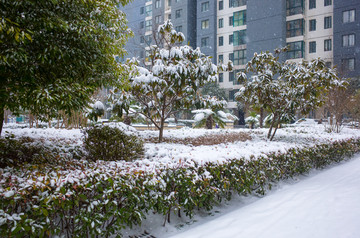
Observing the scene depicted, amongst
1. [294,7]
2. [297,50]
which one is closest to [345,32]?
[297,50]

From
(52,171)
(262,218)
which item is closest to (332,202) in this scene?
(262,218)

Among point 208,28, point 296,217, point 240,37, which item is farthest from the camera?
point 208,28

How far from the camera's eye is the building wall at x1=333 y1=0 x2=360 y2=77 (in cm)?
2694

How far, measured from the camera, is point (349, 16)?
27.7 metres

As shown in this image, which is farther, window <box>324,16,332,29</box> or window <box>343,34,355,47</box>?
window <box>324,16,332,29</box>

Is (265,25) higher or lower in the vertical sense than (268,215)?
higher

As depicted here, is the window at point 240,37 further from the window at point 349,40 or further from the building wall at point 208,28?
the window at point 349,40

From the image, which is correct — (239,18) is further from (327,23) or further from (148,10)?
(148,10)

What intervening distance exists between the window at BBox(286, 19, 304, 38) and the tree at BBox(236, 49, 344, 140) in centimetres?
2209

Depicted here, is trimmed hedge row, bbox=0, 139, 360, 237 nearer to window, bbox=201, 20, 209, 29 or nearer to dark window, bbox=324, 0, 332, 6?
dark window, bbox=324, 0, 332, 6

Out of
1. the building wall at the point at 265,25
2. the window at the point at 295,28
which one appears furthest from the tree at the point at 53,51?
the window at the point at 295,28

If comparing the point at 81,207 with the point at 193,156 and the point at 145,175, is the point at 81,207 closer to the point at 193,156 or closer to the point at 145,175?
the point at 145,175

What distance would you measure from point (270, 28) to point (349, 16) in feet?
25.3

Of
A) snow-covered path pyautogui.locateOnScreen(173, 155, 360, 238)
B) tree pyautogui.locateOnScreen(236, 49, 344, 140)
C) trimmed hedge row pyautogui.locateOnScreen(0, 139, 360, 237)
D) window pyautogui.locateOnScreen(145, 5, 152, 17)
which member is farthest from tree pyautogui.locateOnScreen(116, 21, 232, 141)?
window pyautogui.locateOnScreen(145, 5, 152, 17)
